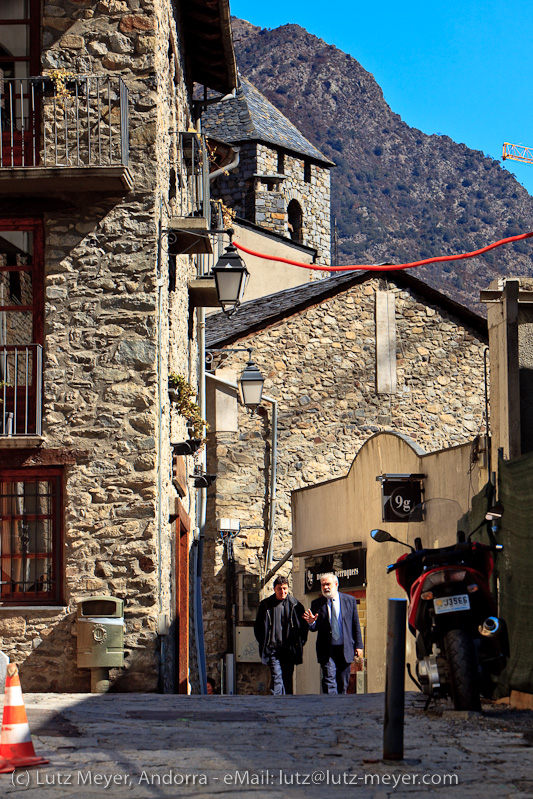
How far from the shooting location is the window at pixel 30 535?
11.7 meters

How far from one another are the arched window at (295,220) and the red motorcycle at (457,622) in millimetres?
34053

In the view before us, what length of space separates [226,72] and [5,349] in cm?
723

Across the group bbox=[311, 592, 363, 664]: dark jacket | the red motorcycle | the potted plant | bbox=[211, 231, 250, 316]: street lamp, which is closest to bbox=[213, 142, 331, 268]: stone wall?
the potted plant

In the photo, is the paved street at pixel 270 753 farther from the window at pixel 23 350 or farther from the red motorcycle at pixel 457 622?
the window at pixel 23 350

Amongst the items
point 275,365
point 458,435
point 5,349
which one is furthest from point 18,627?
point 458,435

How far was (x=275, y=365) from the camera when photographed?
2208cm

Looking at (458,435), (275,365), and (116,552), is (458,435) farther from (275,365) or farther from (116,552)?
(116,552)

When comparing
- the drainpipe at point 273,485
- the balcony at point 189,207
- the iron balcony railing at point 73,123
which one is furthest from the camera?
the drainpipe at point 273,485

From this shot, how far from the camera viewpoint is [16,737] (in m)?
5.41

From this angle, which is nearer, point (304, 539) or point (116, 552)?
point (116, 552)

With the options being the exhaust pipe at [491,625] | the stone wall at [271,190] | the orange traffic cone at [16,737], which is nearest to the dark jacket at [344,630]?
the exhaust pipe at [491,625]

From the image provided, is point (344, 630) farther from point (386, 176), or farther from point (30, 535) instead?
point (386, 176)

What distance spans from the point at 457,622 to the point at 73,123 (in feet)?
24.1

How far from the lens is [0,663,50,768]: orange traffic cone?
5363 millimetres
